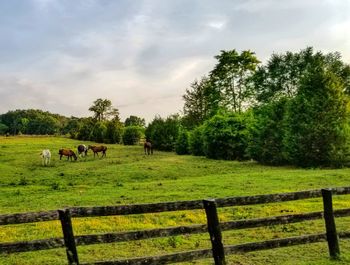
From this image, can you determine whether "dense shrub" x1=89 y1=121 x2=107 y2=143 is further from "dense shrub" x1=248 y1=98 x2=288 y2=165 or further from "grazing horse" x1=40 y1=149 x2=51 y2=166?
"dense shrub" x1=248 y1=98 x2=288 y2=165

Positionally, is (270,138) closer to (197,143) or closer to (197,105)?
(197,143)

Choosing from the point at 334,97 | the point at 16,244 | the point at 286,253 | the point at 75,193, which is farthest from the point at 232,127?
the point at 16,244

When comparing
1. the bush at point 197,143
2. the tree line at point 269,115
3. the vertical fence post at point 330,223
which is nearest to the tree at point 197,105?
the tree line at point 269,115

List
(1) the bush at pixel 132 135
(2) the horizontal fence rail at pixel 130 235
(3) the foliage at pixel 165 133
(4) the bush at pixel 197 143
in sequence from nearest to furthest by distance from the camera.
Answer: (2) the horizontal fence rail at pixel 130 235 < (4) the bush at pixel 197 143 < (3) the foliage at pixel 165 133 < (1) the bush at pixel 132 135

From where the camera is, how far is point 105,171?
Answer: 120ft

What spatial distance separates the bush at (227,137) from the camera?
178 feet

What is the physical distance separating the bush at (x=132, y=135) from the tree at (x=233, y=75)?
95.0 ft

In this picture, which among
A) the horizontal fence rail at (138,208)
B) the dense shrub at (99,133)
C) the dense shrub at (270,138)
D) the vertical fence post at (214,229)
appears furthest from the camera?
the dense shrub at (99,133)

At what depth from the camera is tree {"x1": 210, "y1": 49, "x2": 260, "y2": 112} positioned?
76.1 m

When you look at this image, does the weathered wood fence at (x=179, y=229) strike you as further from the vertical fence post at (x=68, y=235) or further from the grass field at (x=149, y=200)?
the grass field at (x=149, y=200)

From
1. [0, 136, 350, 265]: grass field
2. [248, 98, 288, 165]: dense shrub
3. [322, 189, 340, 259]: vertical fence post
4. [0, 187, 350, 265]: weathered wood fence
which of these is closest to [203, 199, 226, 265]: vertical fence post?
[0, 187, 350, 265]: weathered wood fence

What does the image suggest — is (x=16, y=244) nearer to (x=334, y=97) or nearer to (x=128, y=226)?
(x=128, y=226)

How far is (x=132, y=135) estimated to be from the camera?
9825cm

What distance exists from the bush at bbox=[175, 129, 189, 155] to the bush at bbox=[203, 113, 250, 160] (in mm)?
12166
